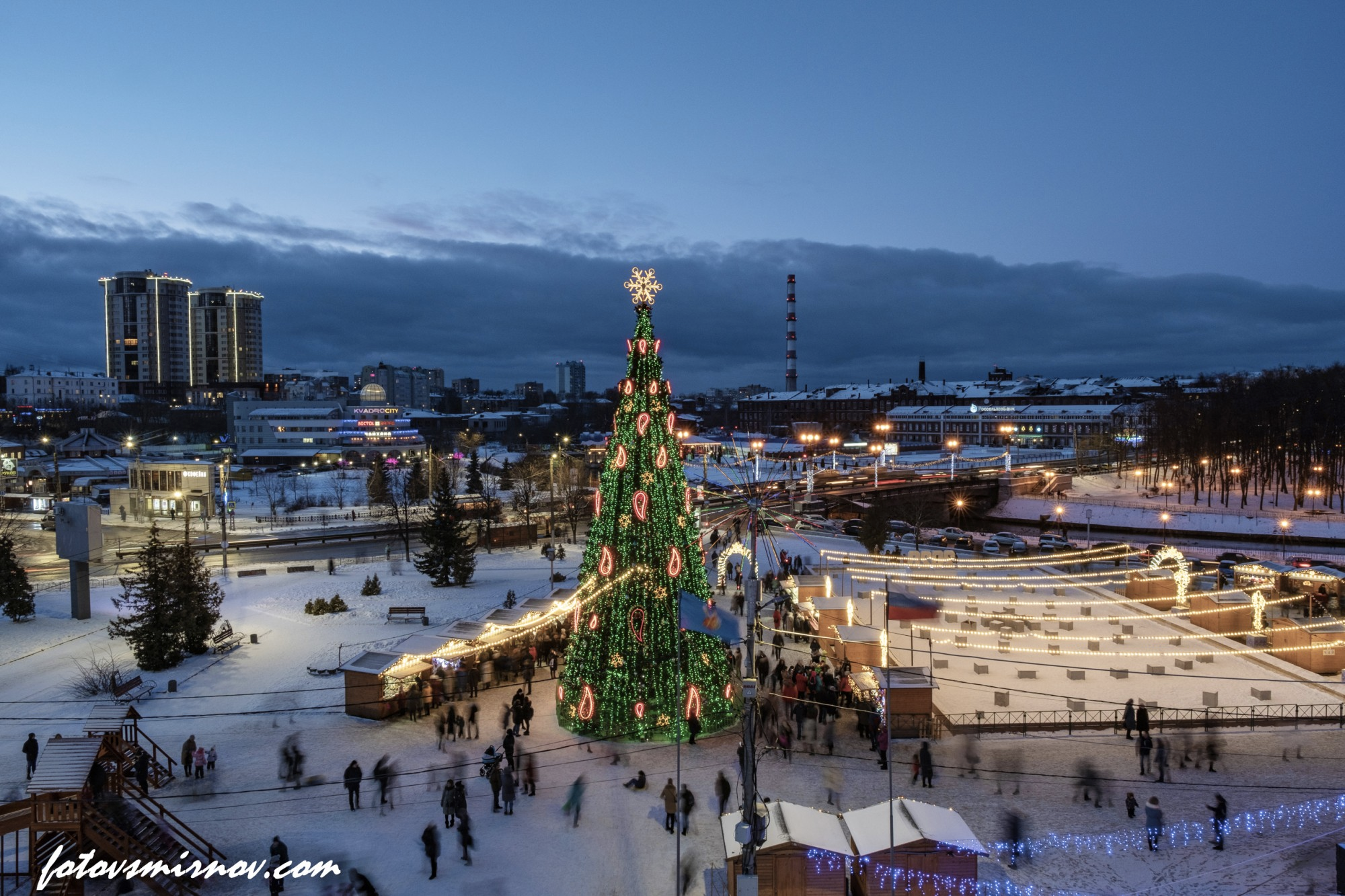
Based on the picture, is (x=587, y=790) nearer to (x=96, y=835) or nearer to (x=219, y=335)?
(x=96, y=835)

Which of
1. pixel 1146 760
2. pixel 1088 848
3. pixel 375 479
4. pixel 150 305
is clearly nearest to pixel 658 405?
pixel 1088 848

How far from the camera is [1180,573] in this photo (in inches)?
1032

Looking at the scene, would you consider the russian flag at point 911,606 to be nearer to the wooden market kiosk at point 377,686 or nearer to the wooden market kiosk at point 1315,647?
the wooden market kiosk at point 377,686

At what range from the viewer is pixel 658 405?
1567cm

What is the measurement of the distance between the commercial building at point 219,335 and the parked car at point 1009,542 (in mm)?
167409

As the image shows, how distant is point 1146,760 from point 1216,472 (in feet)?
201

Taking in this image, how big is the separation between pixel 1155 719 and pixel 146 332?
655ft

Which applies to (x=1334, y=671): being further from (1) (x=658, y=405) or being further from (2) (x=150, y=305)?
(2) (x=150, y=305)

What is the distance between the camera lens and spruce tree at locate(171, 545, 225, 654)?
21.0 m

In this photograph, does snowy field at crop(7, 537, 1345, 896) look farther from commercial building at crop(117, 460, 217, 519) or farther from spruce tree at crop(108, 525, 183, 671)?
commercial building at crop(117, 460, 217, 519)

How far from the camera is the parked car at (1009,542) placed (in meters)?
40.2

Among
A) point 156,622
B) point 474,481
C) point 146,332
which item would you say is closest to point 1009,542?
point 156,622

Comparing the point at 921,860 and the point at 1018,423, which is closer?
the point at 921,860

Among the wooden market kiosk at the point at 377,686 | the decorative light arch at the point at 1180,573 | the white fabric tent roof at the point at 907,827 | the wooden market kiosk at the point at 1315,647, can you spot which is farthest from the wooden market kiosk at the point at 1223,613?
the wooden market kiosk at the point at 377,686
